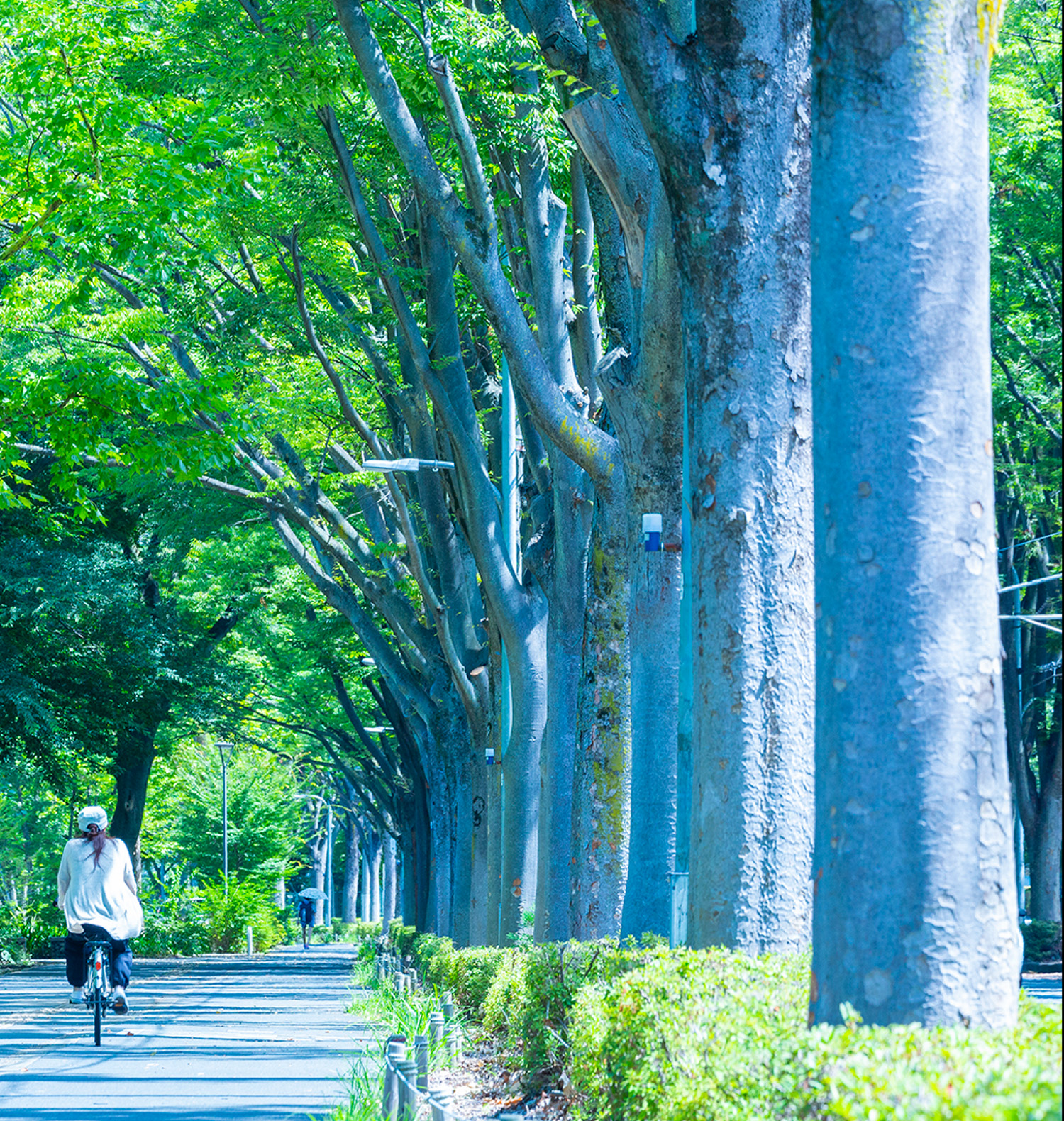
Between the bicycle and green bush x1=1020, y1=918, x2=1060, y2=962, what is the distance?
59.9ft

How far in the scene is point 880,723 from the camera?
14.1 ft

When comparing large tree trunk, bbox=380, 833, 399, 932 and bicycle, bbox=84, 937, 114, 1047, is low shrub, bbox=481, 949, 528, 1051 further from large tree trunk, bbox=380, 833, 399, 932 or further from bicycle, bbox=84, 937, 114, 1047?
large tree trunk, bbox=380, 833, 399, 932

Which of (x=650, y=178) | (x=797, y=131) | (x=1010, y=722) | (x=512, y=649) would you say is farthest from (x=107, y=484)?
(x=1010, y=722)

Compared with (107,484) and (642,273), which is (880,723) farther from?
(107,484)

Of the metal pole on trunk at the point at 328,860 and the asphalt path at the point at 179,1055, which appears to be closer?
the asphalt path at the point at 179,1055

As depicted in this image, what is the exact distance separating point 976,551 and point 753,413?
2.38m

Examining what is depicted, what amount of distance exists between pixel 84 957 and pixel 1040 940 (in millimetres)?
19257

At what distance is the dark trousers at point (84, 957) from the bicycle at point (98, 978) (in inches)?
1.4

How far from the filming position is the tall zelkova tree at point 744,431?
640cm

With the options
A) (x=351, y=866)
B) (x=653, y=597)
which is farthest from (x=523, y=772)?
(x=351, y=866)

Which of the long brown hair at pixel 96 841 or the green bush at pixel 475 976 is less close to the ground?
the long brown hair at pixel 96 841

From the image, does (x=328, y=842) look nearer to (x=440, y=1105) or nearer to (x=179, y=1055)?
(x=179, y=1055)

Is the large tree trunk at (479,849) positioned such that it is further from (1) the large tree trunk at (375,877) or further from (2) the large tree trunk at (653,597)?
(1) the large tree trunk at (375,877)

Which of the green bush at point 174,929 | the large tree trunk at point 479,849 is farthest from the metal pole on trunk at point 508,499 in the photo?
the green bush at point 174,929
